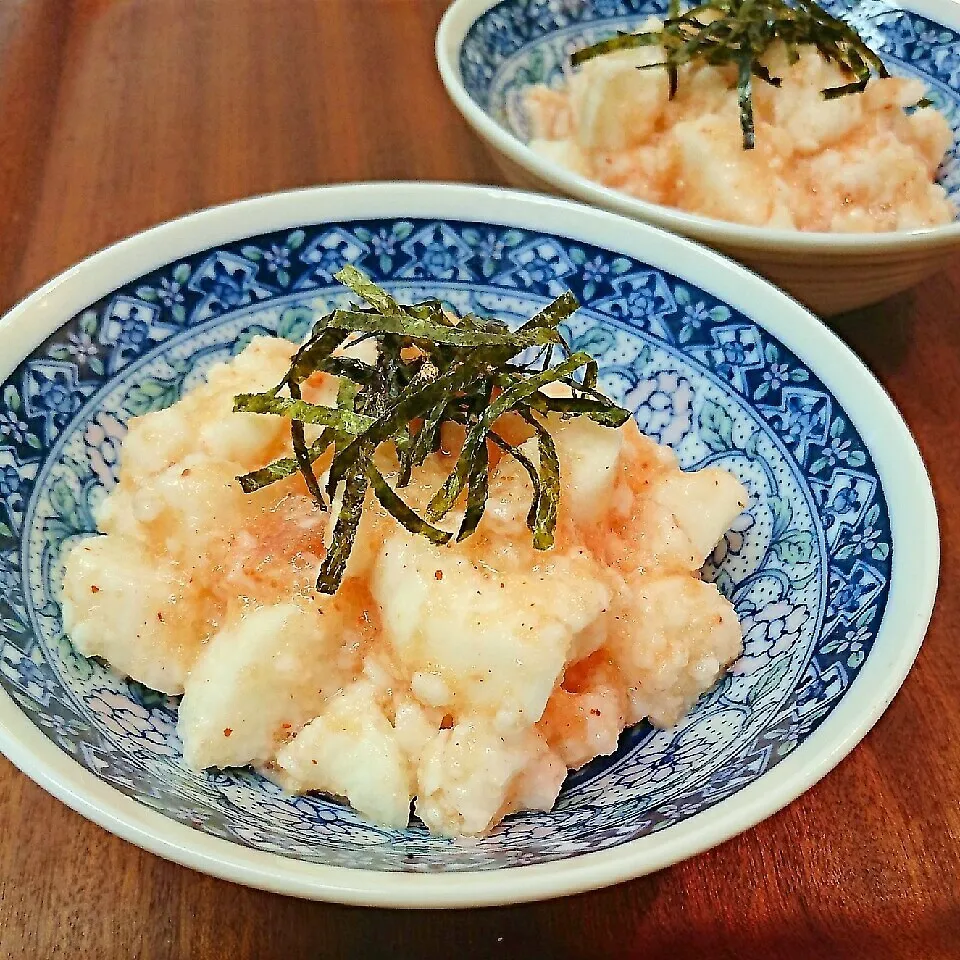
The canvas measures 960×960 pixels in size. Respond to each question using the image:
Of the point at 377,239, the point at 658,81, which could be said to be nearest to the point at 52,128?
the point at 377,239

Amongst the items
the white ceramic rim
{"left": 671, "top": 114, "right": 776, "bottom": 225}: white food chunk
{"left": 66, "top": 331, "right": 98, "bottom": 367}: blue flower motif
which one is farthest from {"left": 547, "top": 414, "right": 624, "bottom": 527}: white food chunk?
{"left": 671, "top": 114, "right": 776, "bottom": 225}: white food chunk

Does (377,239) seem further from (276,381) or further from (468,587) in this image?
(468,587)

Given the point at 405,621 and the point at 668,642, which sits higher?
the point at 405,621

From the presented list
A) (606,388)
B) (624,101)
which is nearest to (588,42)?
(624,101)

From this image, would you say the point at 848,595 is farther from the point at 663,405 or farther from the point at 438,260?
the point at 438,260

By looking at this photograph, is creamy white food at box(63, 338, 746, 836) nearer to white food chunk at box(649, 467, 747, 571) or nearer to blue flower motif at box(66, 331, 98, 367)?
white food chunk at box(649, 467, 747, 571)
